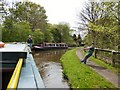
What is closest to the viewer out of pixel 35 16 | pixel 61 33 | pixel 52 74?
pixel 52 74

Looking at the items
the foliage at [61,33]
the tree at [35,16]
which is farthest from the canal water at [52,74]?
the foliage at [61,33]

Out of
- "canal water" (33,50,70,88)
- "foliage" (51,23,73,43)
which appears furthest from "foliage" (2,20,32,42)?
"foliage" (51,23,73,43)

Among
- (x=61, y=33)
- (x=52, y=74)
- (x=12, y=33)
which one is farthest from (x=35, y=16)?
(x=52, y=74)

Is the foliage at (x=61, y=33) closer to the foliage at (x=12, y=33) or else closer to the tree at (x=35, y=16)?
the tree at (x=35, y=16)

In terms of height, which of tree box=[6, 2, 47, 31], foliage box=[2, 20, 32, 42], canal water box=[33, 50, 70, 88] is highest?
tree box=[6, 2, 47, 31]

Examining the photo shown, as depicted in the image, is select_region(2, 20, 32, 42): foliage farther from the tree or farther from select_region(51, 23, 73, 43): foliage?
select_region(51, 23, 73, 43): foliage

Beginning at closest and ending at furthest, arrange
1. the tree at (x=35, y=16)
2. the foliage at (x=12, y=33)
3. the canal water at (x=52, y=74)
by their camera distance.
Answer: the canal water at (x=52, y=74) < the foliage at (x=12, y=33) < the tree at (x=35, y=16)

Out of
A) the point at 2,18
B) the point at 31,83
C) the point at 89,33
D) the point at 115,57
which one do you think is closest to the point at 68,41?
the point at 89,33

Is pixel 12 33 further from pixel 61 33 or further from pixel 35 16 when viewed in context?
pixel 61 33

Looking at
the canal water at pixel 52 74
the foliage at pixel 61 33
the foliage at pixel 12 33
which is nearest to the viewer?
the canal water at pixel 52 74

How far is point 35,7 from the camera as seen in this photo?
4609 centimetres

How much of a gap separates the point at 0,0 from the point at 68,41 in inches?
1575

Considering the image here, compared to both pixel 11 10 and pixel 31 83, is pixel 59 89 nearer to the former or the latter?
pixel 31 83

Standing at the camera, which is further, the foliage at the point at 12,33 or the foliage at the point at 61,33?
the foliage at the point at 61,33
